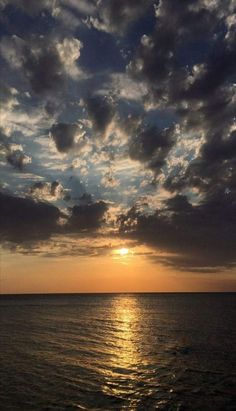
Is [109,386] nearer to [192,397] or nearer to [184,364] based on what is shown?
[192,397]

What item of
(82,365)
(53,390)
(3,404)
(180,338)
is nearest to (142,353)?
(82,365)

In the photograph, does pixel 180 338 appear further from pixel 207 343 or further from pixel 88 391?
pixel 88 391

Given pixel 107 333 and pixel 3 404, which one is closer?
pixel 3 404

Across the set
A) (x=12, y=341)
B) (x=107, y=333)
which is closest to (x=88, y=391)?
(x=12, y=341)

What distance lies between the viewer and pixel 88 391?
25.0 m

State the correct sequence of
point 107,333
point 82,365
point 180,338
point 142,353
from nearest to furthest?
point 82,365 → point 142,353 → point 180,338 → point 107,333

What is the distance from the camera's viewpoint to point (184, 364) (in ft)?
112

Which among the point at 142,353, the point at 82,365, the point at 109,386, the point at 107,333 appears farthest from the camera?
the point at 107,333

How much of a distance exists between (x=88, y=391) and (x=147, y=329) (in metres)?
40.8

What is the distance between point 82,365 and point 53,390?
8.28 metres

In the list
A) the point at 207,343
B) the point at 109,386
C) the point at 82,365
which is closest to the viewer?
the point at 109,386

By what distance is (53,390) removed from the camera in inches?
989

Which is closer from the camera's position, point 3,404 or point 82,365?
point 3,404

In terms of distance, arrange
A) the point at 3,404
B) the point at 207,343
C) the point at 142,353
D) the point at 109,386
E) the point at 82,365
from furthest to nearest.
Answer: the point at 207,343, the point at 142,353, the point at 82,365, the point at 109,386, the point at 3,404
